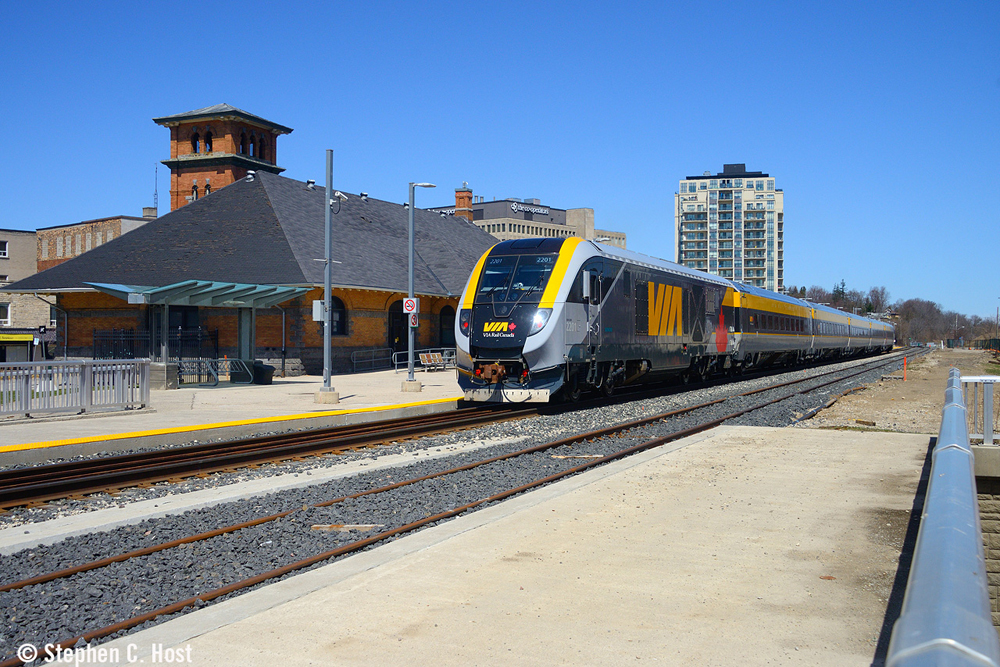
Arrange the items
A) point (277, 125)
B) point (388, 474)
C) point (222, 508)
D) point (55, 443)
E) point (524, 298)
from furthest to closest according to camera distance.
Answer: point (277, 125), point (524, 298), point (55, 443), point (388, 474), point (222, 508)

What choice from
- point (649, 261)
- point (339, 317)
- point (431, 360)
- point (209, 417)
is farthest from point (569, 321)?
point (431, 360)

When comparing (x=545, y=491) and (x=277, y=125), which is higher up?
(x=277, y=125)

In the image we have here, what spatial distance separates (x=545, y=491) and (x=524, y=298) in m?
8.54

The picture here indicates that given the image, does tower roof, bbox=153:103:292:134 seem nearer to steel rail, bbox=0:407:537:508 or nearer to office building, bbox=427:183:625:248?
steel rail, bbox=0:407:537:508

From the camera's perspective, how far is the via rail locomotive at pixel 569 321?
1719 centimetres

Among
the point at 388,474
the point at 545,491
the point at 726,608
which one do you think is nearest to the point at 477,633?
the point at 726,608

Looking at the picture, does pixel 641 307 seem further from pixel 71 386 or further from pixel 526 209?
pixel 526 209

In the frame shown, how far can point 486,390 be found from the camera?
1788 centimetres

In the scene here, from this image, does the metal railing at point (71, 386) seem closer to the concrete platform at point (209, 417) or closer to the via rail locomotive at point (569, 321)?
the concrete platform at point (209, 417)

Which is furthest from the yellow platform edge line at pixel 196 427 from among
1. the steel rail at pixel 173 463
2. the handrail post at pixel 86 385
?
the handrail post at pixel 86 385

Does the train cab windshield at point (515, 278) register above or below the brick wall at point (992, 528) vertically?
above

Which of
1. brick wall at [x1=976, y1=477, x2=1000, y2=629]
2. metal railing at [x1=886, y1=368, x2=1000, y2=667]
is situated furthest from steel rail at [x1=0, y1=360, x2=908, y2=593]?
metal railing at [x1=886, y1=368, x2=1000, y2=667]

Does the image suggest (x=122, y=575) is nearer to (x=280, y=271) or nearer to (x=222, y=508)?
(x=222, y=508)

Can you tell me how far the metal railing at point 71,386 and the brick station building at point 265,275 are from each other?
488 inches
